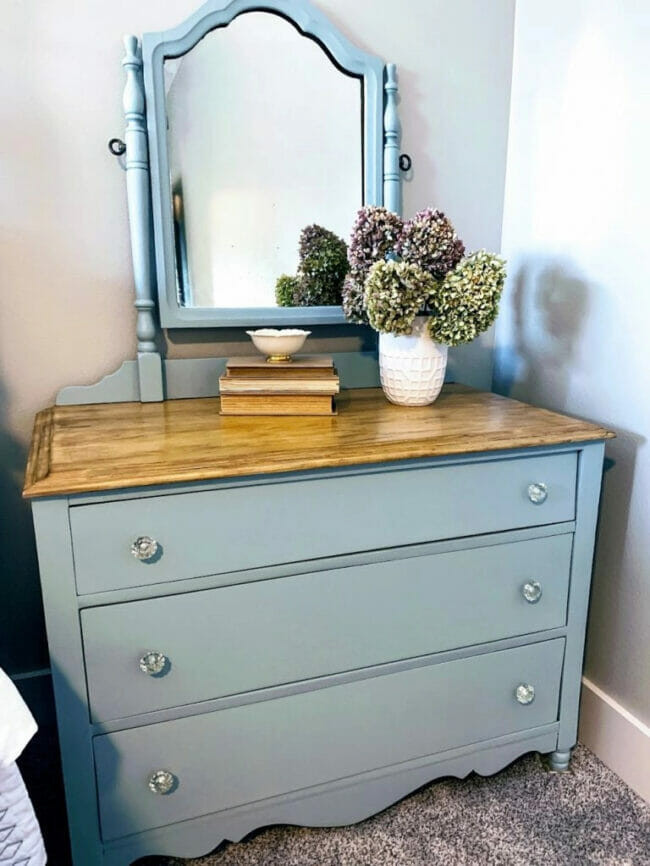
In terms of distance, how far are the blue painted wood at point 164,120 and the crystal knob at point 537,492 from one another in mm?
627

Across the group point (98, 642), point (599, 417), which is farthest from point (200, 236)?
point (599, 417)

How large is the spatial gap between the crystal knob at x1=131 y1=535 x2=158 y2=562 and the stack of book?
15.0 inches

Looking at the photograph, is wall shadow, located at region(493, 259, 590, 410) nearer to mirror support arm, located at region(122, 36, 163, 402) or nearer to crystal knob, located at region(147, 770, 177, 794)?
mirror support arm, located at region(122, 36, 163, 402)

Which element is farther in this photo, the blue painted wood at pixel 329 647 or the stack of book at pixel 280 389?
the stack of book at pixel 280 389

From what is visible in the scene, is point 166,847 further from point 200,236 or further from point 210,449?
point 200,236

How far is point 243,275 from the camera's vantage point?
1.50 m

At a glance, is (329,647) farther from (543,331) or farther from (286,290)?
(543,331)

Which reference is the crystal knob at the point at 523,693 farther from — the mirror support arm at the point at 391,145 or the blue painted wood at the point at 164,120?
the mirror support arm at the point at 391,145

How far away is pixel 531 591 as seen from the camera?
4.29ft

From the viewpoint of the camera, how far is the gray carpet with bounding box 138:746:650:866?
125 cm

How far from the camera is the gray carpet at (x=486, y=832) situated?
4.12ft

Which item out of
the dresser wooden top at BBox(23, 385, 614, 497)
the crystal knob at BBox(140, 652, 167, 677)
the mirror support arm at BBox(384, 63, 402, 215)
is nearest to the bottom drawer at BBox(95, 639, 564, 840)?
the crystal knob at BBox(140, 652, 167, 677)

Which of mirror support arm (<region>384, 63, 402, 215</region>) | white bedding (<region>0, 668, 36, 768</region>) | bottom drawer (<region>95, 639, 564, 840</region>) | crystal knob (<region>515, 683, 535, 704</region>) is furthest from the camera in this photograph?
mirror support arm (<region>384, 63, 402, 215</region>)

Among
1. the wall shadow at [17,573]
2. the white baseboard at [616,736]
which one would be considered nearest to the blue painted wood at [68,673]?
the wall shadow at [17,573]
